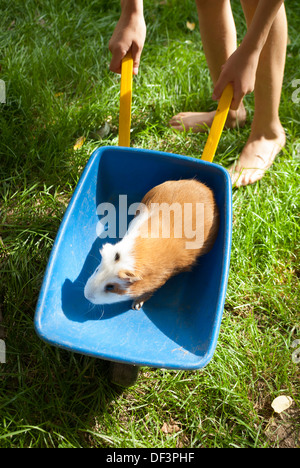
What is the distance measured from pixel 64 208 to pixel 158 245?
71 centimetres

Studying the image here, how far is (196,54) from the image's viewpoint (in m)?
3.10

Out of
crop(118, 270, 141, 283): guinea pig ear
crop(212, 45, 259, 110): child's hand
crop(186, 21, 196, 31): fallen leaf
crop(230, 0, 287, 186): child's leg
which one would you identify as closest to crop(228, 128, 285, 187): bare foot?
crop(230, 0, 287, 186): child's leg

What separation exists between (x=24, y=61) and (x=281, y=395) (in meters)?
2.53

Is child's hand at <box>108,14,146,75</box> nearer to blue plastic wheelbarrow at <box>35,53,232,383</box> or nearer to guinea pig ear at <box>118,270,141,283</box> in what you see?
blue plastic wheelbarrow at <box>35,53,232,383</box>

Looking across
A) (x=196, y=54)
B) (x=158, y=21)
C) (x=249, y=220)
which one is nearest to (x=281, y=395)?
(x=249, y=220)

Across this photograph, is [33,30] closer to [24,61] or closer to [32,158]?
[24,61]

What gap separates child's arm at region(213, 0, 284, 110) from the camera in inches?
68.2

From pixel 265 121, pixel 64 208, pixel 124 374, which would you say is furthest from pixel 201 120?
pixel 124 374

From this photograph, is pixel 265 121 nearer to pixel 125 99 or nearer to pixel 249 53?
pixel 249 53

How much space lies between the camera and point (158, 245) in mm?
1798

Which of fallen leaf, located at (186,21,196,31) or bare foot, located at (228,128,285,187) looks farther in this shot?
fallen leaf, located at (186,21,196,31)

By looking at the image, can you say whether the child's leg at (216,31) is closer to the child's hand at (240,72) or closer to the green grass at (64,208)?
the green grass at (64,208)

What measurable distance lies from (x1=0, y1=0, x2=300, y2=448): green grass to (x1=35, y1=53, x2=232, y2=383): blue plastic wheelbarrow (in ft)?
0.67

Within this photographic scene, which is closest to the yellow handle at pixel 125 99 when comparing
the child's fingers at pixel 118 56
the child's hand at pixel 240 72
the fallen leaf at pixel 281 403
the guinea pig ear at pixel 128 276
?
the child's fingers at pixel 118 56
